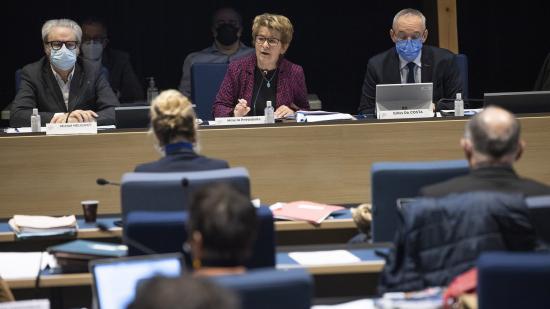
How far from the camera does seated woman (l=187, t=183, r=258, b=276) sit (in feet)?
8.95

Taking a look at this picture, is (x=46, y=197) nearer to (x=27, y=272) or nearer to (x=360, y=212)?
(x=27, y=272)

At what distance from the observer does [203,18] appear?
10.4 meters

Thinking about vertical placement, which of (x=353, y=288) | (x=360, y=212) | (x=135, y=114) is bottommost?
(x=353, y=288)

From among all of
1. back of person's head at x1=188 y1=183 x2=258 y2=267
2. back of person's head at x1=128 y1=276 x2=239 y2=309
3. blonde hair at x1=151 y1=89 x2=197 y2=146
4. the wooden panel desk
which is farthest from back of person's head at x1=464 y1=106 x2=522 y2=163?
the wooden panel desk

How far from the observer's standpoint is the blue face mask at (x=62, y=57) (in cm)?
668

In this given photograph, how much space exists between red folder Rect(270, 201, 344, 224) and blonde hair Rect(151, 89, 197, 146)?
1.80ft

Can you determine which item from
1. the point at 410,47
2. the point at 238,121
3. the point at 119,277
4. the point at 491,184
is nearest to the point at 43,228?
the point at 119,277

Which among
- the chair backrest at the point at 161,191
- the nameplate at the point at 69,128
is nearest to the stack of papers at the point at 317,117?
the nameplate at the point at 69,128

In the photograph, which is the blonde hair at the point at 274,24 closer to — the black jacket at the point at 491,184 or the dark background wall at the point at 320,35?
the black jacket at the point at 491,184

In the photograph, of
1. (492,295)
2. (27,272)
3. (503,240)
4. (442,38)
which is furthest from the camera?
(442,38)

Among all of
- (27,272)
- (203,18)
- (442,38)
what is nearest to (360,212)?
(27,272)

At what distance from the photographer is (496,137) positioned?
3.58 metres

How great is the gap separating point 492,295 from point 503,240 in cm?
51

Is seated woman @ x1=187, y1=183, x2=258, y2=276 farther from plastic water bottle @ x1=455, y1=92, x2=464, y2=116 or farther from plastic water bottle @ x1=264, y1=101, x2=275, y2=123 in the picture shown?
plastic water bottle @ x1=455, y1=92, x2=464, y2=116
